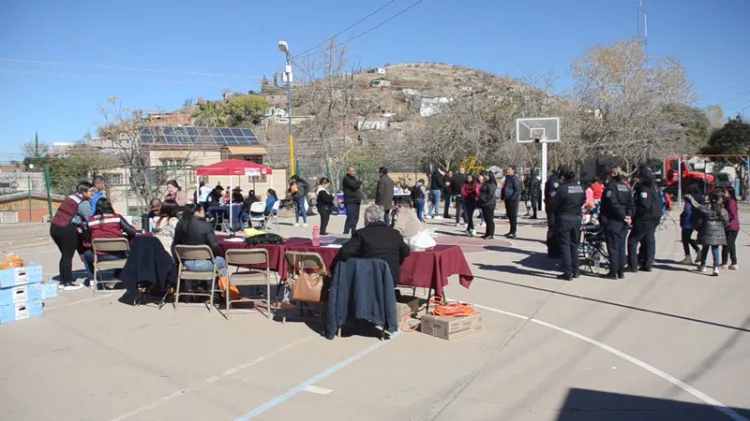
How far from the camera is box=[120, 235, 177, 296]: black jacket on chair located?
320 inches

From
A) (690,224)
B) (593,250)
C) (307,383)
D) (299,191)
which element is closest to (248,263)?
(307,383)

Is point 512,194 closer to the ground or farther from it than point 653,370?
farther from it

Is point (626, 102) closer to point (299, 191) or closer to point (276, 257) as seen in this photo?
point (299, 191)

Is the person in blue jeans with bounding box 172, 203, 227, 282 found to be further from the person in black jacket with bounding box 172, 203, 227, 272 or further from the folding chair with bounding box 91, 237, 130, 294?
the folding chair with bounding box 91, 237, 130, 294

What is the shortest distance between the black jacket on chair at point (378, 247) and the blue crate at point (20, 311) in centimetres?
433

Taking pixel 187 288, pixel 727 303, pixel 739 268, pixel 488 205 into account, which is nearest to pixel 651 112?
pixel 488 205

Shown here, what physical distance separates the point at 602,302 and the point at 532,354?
8.73 ft

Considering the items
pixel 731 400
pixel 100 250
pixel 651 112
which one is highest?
pixel 651 112

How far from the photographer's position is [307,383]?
210 inches

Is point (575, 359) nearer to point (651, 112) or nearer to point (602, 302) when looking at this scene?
point (602, 302)

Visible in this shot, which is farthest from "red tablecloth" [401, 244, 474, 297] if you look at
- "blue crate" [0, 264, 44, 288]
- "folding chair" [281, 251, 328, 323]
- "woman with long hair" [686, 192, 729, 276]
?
"woman with long hair" [686, 192, 729, 276]

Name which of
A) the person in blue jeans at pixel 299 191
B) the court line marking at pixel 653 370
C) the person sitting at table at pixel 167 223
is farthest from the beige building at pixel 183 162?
the court line marking at pixel 653 370

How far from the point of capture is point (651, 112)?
31.9m

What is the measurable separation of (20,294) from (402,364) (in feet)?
17.0
